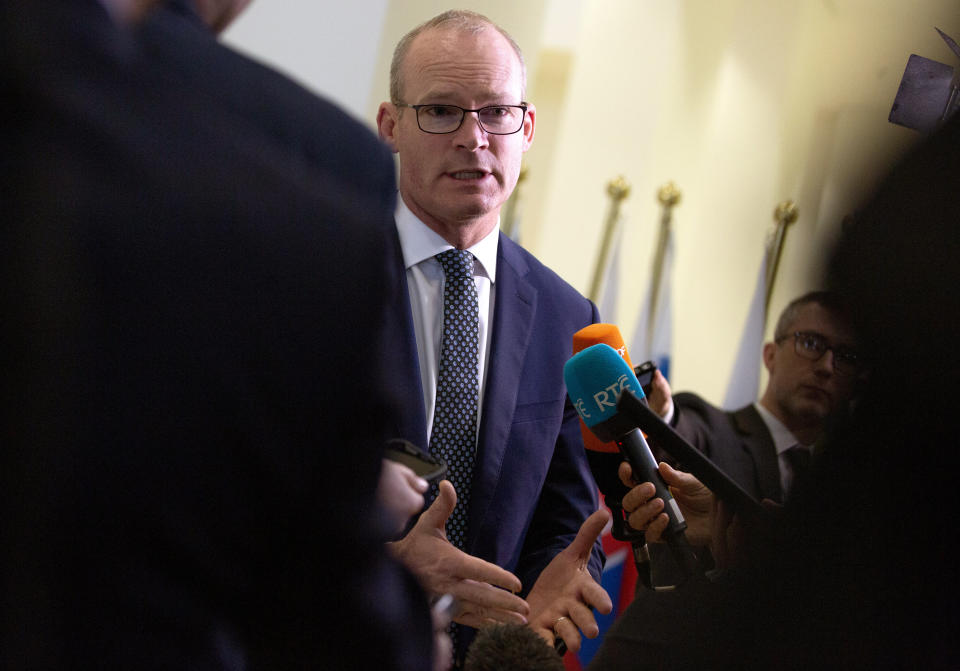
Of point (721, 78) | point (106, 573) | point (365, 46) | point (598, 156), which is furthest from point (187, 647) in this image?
point (721, 78)

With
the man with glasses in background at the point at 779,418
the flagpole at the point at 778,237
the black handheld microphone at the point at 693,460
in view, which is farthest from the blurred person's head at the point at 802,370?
the flagpole at the point at 778,237

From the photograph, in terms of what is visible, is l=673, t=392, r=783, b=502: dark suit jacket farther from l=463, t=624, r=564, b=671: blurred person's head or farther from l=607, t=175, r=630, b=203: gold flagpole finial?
l=607, t=175, r=630, b=203: gold flagpole finial

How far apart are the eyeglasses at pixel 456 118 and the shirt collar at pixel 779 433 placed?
1.44 metres

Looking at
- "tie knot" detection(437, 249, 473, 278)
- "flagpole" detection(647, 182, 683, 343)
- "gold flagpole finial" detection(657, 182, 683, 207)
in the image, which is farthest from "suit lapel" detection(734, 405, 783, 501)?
"gold flagpole finial" detection(657, 182, 683, 207)

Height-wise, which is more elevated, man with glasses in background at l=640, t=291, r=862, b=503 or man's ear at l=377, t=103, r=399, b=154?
man's ear at l=377, t=103, r=399, b=154

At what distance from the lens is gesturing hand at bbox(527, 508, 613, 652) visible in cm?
167

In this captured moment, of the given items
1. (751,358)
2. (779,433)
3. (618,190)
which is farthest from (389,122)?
(618,190)

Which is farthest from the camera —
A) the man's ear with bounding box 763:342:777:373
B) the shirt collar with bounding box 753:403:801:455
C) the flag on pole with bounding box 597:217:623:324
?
the flag on pole with bounding box 597:217:623:324

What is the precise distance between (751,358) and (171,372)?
4.55 metres

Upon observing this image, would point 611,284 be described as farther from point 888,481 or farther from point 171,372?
point 171,372

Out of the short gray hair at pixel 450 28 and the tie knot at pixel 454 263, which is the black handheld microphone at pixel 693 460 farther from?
the short gray hair at pixel 450 28

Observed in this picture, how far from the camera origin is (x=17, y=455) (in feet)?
2.25

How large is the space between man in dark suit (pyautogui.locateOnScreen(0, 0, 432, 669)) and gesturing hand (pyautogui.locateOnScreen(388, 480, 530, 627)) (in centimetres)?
80

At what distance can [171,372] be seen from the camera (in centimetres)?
73
